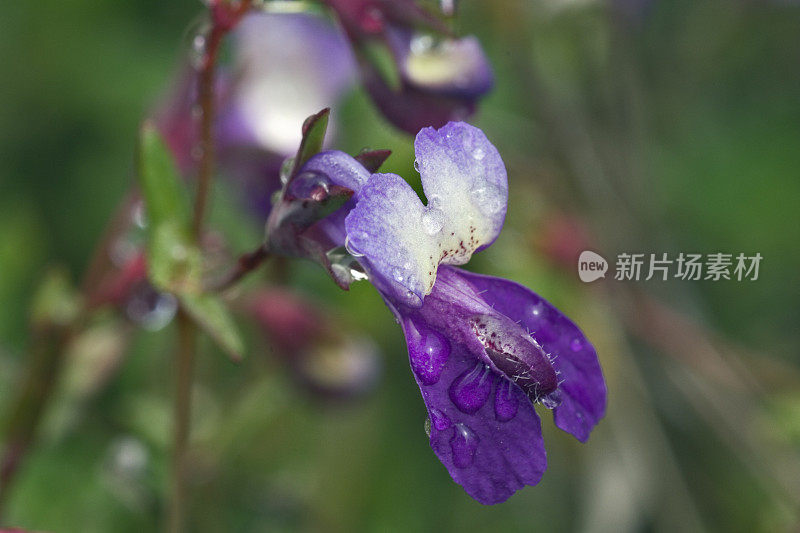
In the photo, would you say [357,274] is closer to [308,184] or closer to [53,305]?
[308,184]

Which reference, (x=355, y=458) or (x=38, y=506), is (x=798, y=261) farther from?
(x=38, y=506)

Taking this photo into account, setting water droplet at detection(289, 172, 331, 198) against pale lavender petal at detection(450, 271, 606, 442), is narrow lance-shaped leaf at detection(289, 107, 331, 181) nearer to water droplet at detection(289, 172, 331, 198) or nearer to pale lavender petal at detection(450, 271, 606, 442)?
water droplet at detection(289, 172, 331, 198)

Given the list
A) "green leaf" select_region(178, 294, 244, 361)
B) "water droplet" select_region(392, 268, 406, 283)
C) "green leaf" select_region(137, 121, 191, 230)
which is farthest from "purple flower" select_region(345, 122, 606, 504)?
"green leaf" select_region(137, 121, 191, 230)

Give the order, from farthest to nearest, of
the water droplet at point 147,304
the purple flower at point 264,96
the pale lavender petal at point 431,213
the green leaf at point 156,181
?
the purple flower at point 264,96, the water droplet at point 147,304, the green leaf at point 156,181, the pale lavender petal at point 431,213

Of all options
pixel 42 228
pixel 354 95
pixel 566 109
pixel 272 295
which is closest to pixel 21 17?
pixel 42 228

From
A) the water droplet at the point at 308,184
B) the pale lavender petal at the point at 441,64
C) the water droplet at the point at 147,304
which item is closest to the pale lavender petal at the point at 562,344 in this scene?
the water droplet at the point at 308,184

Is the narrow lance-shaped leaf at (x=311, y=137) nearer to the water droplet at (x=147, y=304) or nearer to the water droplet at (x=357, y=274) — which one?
the water droplet at (x=357, y=274)
